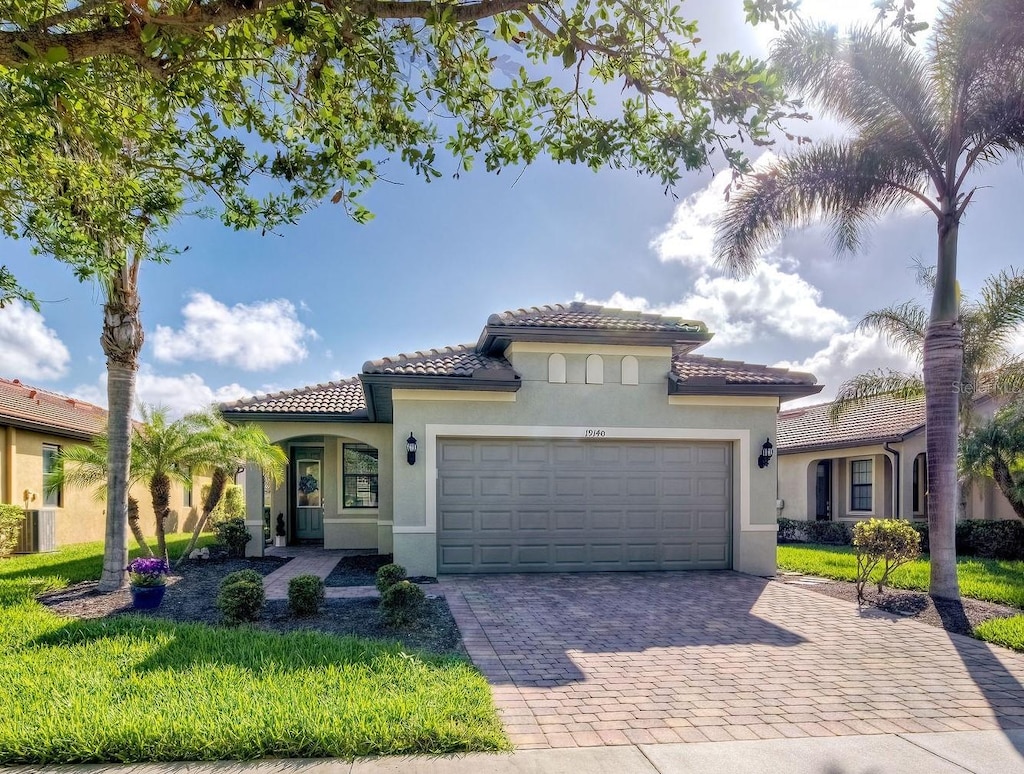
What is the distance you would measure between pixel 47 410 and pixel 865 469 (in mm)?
24663

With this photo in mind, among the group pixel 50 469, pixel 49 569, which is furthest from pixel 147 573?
pixel 50 469

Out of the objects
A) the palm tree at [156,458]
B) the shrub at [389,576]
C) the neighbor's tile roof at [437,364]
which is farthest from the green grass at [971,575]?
the palm tree at [156,458]

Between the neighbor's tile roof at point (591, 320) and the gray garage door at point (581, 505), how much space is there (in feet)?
7.04

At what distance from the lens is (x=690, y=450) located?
39.8 feet

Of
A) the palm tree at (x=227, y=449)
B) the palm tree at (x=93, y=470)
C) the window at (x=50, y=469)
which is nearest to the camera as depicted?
the palm tree at (x=93, y=470)

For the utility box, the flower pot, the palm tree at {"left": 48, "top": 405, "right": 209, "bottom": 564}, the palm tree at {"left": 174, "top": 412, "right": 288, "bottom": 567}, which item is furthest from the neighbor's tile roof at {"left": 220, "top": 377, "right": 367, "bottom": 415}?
the utility box

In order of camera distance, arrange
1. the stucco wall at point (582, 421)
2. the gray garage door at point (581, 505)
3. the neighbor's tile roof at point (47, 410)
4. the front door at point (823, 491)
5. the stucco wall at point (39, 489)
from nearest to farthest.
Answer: the stucco wall at point (582, 421)
the gray garage door at point (581, 505)
the stucco wall at point (39, 489)
the neighbor's tile roof at point (47, 410)
the front door at point (823, 491)

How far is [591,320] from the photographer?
11.9m

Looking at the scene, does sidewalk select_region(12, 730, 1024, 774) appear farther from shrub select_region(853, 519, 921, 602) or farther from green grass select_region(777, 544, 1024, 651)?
shrub select_region(853, 519, 921, 602)

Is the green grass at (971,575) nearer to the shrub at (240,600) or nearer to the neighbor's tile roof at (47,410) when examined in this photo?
the shrub at (240,600)

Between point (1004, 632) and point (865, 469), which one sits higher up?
point (865, 469)

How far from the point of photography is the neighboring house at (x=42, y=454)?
1534 cm

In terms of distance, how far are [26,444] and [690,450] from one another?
16193 mm

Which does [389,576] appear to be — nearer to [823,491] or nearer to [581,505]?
[581,505]
